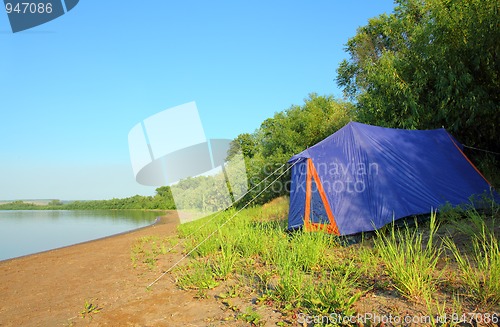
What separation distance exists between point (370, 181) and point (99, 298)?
493cm

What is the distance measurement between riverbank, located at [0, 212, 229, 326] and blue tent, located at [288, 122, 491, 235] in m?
3.02

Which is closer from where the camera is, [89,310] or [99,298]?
[89,310]

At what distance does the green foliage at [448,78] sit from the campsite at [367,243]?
4 centimetres

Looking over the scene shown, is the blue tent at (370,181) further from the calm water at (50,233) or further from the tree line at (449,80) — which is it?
the calm water at (50,233)

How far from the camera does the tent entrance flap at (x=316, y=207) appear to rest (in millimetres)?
5614

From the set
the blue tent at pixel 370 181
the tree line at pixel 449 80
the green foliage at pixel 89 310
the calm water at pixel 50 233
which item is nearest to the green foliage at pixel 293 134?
the tree line at pixel 449 80

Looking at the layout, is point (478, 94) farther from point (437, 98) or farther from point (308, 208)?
point (308, 208)

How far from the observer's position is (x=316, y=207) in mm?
5961

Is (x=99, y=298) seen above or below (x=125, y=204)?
below

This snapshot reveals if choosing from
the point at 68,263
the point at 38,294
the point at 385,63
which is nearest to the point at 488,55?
the point at 385,63

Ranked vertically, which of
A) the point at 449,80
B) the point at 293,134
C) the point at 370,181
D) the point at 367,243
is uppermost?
the point at 293,134

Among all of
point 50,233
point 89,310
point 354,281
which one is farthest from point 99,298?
point 50,233

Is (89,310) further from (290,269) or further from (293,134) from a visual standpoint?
(293,134)

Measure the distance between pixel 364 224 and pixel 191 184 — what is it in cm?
2293
